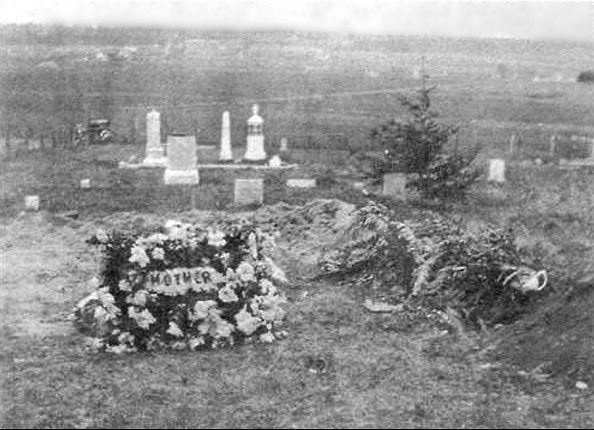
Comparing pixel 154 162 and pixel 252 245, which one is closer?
pixel 252 245

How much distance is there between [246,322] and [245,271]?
22.4 inches

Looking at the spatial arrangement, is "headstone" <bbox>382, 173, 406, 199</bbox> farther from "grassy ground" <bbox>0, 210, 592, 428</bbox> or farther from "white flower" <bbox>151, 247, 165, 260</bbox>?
"white flower" <bbox>151, 247, 165, 260</bbox>

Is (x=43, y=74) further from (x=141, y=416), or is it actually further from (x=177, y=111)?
(x=141, y=416)

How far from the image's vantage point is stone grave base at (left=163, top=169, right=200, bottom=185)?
17.9 m

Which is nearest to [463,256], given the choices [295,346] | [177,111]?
[295,346]

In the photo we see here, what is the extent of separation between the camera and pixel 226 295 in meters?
8.34

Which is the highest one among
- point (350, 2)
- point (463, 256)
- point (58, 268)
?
point (350, 2)

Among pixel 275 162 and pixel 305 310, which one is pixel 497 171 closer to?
pixel 275 162

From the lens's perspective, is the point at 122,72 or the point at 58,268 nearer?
the point at 58,268

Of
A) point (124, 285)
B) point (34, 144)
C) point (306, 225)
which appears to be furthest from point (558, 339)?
point (34, 144)

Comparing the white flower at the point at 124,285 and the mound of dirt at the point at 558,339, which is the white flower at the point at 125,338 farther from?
the mound of dirt at the point at 558,339

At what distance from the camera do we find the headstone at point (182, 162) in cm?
1781

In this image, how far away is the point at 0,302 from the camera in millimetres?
9695

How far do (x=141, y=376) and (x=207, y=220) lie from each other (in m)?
7.56
